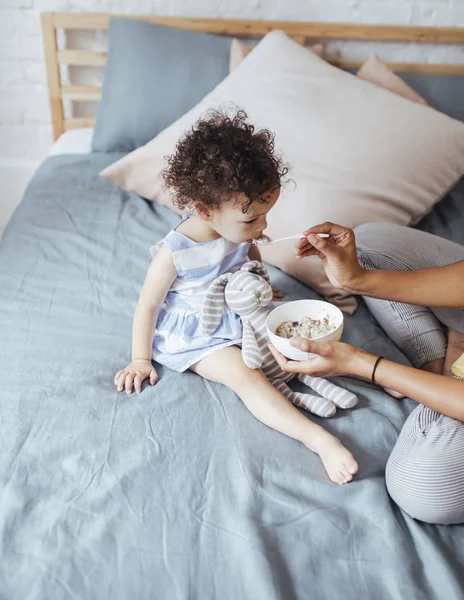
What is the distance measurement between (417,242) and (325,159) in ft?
1.29

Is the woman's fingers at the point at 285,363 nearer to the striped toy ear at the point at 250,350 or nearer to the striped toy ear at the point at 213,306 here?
the striped toy ear at the point at 250,350

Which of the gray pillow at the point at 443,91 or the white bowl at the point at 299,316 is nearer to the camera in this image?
the white bowl at the point at 299,316

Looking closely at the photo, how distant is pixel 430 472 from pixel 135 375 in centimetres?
58

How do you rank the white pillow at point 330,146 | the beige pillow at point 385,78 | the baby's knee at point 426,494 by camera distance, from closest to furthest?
the baby's knee at point 426,494 → the white pillow at point 330,146 → the beige pillow at point 385,78

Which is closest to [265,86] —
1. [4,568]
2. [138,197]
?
[138,197]

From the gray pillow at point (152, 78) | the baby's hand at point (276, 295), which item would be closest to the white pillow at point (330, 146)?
the baby's hand at point (276, 295)

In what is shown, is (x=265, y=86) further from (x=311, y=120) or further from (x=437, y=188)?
(x=437, y=188)

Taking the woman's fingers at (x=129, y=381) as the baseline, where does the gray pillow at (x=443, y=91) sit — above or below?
above

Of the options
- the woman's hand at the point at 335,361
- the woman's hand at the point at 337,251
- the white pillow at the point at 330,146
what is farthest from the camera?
the white pillow at the point at 330,146

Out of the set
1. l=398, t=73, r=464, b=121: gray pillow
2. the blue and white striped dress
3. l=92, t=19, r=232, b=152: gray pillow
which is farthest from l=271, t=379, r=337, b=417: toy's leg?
l=398, t=73, r=464, b=121: gray pillow

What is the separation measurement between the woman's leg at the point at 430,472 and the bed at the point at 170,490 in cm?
3

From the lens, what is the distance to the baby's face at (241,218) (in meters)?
1.33

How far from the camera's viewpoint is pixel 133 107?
2.35 m

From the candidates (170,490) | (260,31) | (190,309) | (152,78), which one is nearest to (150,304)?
(190,309)
